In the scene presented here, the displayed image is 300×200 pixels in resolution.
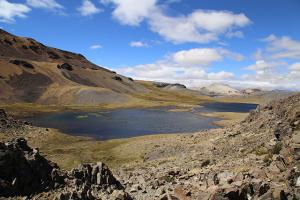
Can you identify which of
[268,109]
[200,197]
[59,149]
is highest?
[268,109]

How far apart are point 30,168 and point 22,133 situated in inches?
2403

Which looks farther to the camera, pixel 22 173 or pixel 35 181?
pixel 35 181

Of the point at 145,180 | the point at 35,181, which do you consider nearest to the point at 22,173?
the point at 35,181

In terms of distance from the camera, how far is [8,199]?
19094 millimetres

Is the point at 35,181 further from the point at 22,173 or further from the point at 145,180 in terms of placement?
the point at 145,180

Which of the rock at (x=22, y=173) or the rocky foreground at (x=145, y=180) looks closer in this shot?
the rocky foreground at (x=145, y=180)

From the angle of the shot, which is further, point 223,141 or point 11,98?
point 11,98

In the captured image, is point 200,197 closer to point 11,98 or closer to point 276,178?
point 276,178

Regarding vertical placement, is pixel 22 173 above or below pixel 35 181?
above

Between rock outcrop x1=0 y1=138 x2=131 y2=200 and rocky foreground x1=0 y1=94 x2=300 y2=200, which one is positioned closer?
rocky foreground x1=0 y1=94 x2=300 y2=200

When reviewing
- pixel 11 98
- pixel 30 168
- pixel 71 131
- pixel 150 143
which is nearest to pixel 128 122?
pixel 71 131

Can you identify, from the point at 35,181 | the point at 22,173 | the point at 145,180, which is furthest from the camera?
the point at 145,180

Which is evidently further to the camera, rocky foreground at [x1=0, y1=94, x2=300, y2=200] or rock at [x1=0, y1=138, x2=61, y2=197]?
rock at [x1=0, y1=138, x2=61, y2=197]

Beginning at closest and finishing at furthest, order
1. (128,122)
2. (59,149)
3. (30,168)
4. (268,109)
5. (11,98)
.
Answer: (30,168) < (268,109) < (59,149) < (128,122) < (11,98)
